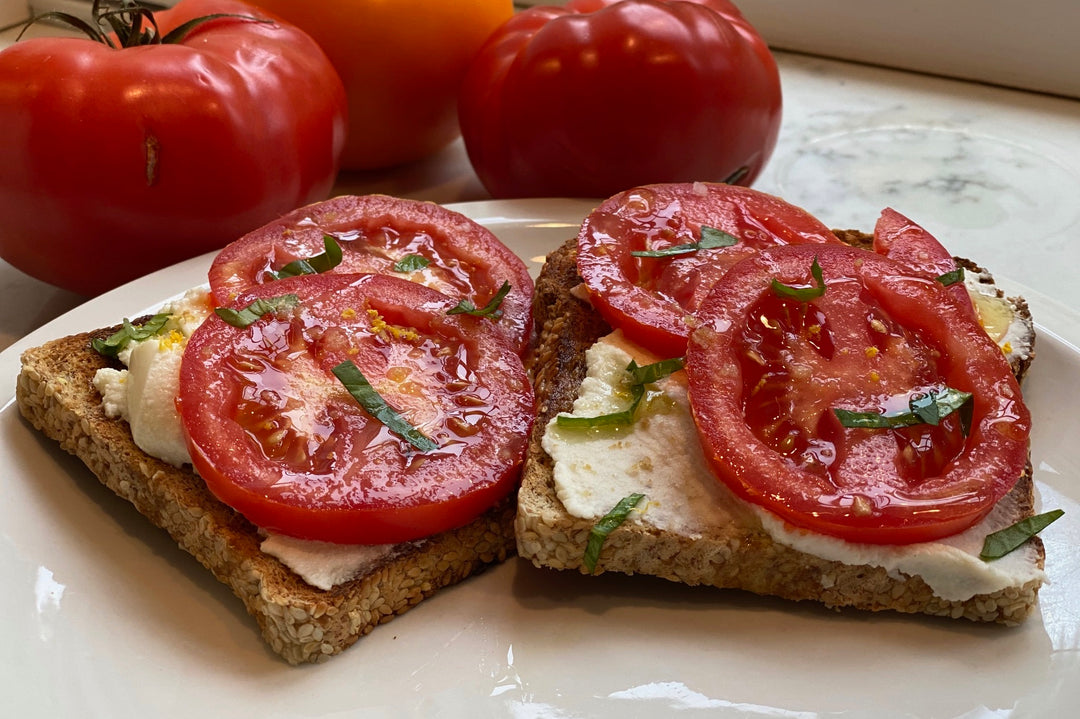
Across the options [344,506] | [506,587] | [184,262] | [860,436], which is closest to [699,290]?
[860,436]

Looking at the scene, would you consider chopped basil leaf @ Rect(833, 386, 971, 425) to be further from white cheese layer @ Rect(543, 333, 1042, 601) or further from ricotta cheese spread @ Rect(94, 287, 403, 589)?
Result: ricotta cheese spread @ Rect(94, 287, 403, 589)

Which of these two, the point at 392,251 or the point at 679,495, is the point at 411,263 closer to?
the point at 392,251

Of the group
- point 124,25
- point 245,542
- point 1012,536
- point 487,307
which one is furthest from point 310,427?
point 124,25

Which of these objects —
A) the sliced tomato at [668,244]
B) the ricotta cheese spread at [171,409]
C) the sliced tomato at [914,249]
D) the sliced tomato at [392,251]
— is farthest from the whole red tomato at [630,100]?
the ricotta cheese spread at [171,409]

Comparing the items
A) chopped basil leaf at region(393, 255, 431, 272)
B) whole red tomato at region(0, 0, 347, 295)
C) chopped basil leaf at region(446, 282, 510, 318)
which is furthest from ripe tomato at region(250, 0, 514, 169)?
chopped basil leaf at region(446, 282, 510, 318)

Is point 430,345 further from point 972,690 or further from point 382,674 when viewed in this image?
point 972,690
